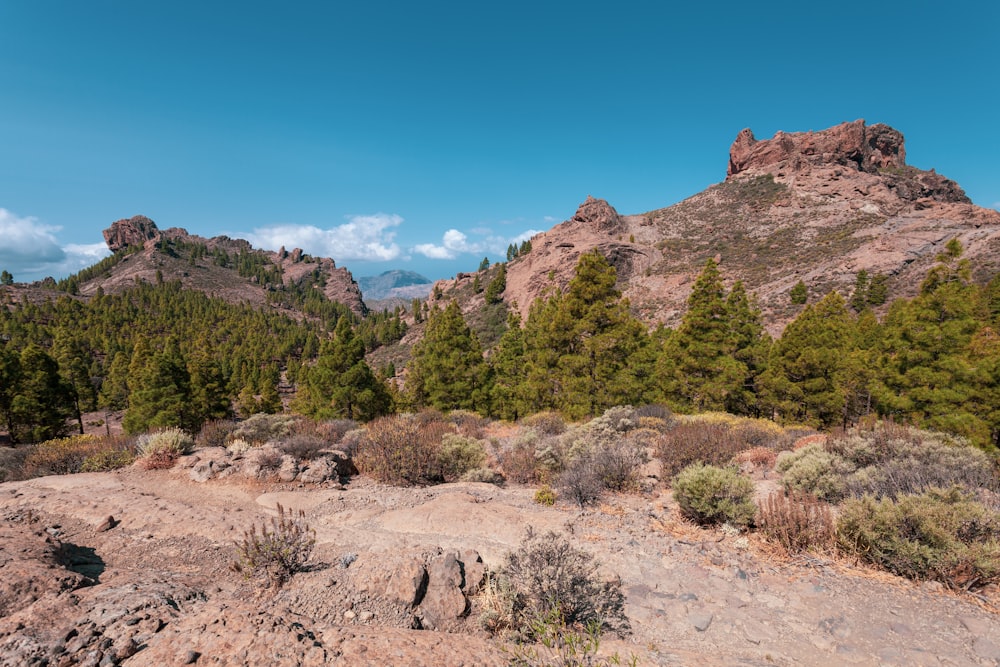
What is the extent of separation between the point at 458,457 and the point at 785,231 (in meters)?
80.6

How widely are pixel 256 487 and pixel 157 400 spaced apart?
21.6 m

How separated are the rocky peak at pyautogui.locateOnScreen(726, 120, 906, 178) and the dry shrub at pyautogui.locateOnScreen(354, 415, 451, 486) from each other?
4241 inches

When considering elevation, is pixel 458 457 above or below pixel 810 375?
above

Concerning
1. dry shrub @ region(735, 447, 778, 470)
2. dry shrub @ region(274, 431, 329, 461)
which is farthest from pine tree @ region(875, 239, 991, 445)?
dry shrub @ region(274, 431, 329, 461)

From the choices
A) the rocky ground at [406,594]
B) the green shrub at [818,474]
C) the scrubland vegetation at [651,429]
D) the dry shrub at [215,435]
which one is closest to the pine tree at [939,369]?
the scrubland vegetation at [651,429]

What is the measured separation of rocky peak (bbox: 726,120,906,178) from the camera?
9012 cm

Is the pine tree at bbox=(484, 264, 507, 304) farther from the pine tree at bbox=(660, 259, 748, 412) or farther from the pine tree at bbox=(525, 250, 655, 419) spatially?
the pine tree at bbox=(525, 250, 655, 419)

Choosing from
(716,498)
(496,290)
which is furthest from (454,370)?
(496,290)

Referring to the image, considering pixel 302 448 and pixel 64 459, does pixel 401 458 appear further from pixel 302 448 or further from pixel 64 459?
pixel 64 459

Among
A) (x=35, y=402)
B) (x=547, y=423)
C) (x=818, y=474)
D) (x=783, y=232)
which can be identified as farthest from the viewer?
(x=783, y=232)

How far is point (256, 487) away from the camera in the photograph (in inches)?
356

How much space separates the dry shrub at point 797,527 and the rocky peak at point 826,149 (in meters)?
108

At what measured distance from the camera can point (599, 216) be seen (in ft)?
301

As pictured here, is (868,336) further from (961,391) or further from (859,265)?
(859,265)
